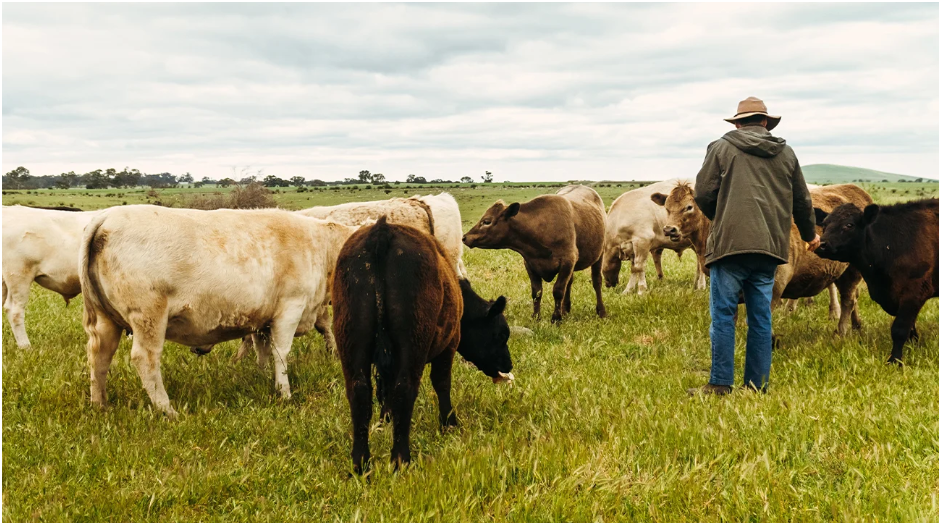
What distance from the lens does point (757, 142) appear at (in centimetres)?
598

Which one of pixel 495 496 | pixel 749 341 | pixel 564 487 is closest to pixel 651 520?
pixel 564 487

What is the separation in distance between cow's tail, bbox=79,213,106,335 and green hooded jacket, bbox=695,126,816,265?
5673 mm

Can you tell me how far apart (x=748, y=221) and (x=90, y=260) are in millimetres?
5989

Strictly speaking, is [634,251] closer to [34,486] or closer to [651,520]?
[651,520]

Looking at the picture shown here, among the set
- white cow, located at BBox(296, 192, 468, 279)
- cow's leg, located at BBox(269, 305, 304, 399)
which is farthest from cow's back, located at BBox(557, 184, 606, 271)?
cow's leg, located at BBox(269, 305, 304, 399)

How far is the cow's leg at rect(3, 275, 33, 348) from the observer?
909 cm

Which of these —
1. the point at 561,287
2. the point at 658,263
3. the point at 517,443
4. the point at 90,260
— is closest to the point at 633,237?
the point at 658,263

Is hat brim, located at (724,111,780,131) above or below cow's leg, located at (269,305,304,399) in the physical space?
above

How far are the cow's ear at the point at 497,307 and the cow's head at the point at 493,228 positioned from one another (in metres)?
5.19

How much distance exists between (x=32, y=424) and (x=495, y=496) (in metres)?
4.01

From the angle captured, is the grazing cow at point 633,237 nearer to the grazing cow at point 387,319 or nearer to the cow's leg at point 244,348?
the cow's leg at point 244,348

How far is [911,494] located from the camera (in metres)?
3.85

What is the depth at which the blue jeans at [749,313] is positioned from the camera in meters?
6.15

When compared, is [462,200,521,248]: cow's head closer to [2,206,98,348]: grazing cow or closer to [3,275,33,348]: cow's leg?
[2,206,98,348]: grazing cow
